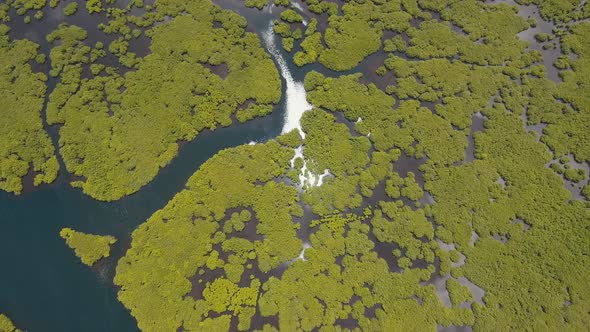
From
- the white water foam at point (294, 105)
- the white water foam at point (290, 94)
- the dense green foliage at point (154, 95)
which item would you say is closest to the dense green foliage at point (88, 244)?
the dense green foliage at point (154, 95)

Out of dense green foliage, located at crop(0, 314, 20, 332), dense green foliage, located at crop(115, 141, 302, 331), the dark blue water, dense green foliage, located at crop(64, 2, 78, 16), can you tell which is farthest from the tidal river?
dense green foliage, located at crop(64, 2, 78, 16)

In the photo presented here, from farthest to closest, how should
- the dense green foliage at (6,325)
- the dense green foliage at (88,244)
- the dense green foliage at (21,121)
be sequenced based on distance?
1. the dense green foliage at (21,121)
2. the dense green foliage at (88,244)
3. the dense green foliage at (6,325)

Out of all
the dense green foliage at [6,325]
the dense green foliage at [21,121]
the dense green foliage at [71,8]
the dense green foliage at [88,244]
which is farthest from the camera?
the dense green foliage at [71,8]

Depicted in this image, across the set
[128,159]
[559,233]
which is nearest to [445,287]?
[559,233]

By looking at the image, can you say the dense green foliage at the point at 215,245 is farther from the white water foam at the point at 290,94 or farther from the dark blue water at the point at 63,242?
the white water foam at the point at 290,94

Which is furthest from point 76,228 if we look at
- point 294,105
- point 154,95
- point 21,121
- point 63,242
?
point 294,105

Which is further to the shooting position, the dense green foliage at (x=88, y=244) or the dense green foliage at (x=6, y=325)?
the dense green foliage at (x=88, y=244)

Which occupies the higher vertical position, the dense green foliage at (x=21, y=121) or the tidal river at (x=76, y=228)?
the dense green foliage at (x=21, y=121)

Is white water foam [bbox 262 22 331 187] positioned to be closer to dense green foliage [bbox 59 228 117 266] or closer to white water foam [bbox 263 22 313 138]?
white water foam [bbox 263 22 313 138]
